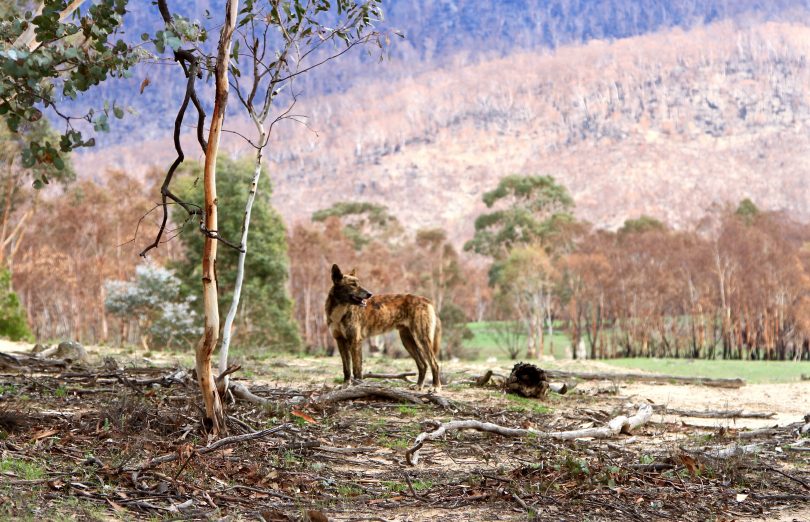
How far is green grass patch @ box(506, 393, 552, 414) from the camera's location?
1033cm

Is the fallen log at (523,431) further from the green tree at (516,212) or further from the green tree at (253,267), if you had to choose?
the green tree at (516,212)

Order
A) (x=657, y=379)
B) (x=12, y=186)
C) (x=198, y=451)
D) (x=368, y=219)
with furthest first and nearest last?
1. (x=368, y=219)
2. (x=12, y=186)
3. (x=657, y=379)
4. (x=198, y=451)

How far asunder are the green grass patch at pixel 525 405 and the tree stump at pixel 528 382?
110 mm

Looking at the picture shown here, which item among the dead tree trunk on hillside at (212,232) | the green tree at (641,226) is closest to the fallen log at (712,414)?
the dead tree trunk on hillside at (212,232)

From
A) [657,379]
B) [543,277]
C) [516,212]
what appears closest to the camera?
[657,379]

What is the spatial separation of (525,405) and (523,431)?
289cm

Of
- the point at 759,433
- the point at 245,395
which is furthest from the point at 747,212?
the point at 245,395

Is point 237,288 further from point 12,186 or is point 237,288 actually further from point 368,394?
point 12,186

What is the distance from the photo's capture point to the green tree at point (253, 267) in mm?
35969

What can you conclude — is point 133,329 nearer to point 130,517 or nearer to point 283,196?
point 130,517

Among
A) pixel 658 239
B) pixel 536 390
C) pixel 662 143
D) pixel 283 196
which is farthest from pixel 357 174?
pixel 536 390

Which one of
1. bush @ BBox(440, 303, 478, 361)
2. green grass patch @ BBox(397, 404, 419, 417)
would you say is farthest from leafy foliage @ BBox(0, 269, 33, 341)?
green grass patch @ BBox(397, 404, 419, 417)

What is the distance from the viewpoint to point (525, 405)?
10.8m

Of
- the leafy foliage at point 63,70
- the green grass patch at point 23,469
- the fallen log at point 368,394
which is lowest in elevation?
the green grass patch at point 23,469
